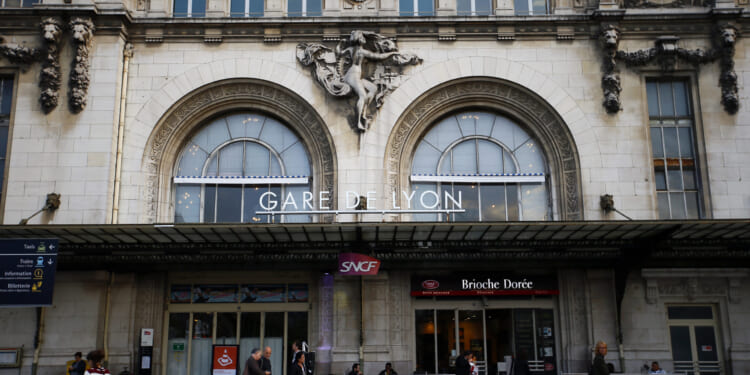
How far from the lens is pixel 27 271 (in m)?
17.2

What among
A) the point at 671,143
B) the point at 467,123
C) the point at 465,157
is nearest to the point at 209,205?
the point at 465,157

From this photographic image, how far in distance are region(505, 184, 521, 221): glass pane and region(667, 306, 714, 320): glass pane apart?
5351 millimetres

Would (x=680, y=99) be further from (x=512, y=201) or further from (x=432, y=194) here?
(x=432, y=194)

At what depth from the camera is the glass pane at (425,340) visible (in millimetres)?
20094

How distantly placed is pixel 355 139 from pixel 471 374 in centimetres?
783

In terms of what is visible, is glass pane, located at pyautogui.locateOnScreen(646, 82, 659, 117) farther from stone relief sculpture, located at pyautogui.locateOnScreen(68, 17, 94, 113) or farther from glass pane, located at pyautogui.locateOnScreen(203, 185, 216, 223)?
stone relief sculpture, located at pyautogui.locateOnScreen(68, 17, 94, 113)

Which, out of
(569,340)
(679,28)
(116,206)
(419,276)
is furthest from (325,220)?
(679,28)

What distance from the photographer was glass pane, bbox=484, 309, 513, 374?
65.9 ft

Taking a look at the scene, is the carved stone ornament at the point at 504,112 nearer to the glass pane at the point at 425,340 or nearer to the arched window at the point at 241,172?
the arched window at the point at 241,172

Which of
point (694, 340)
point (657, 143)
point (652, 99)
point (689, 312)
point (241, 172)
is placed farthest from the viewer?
point (652, 99)

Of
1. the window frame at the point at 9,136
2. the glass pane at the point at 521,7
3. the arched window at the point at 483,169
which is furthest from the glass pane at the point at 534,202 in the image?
the window frame at the point at 9,136

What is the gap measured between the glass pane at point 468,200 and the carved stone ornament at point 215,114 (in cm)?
401

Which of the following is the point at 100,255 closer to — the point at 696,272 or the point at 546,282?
the point at 546,282

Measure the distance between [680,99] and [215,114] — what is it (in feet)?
49.7
